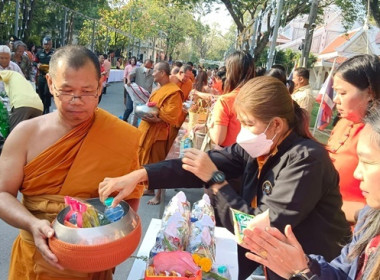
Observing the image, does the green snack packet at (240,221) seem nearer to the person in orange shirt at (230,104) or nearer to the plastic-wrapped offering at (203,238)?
the plastic-wrapped offering at (203,238)

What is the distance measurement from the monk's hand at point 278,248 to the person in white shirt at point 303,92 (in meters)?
4.16

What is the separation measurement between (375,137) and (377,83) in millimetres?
1254

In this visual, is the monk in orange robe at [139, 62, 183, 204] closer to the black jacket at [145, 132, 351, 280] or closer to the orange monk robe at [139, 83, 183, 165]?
the orange monk robe at [139, 83, 183, 165]

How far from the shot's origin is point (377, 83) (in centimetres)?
220

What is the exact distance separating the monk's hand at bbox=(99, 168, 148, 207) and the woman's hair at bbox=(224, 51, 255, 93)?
181 cm

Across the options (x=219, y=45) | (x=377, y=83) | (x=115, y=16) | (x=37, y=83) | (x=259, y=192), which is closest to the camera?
(x=259, y=192)

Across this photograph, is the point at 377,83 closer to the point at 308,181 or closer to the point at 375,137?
the point at 308,181

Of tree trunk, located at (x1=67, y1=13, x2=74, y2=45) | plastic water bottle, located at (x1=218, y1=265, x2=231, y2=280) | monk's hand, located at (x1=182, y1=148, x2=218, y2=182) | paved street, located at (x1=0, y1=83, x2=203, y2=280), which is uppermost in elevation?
tree trunk, located at (x1=67, y1=13, x2=74, y2=45)

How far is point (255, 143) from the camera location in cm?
176

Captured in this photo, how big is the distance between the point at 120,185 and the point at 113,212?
0.54 ft

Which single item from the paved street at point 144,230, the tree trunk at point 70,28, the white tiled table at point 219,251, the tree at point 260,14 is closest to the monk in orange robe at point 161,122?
the paved street at point 144,230

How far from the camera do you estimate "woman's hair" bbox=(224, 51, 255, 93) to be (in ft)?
10.8

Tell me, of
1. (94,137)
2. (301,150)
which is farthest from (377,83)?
(94,137)

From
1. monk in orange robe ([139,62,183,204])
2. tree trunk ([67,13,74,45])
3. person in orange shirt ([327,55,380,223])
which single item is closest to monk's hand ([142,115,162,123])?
monk in orange robe ([139,62,183,204])
